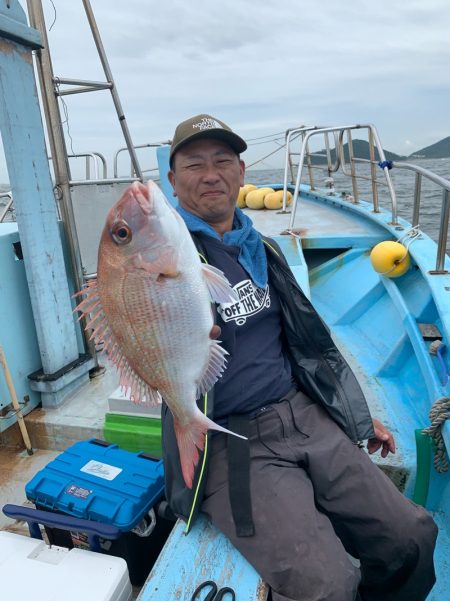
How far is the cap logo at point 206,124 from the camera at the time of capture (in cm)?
186

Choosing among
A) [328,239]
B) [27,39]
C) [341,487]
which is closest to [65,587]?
[341,487]

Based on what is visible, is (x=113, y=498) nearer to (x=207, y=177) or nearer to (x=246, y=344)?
(x=246, y=344)

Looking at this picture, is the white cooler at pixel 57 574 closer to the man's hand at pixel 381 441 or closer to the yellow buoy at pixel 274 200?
the man's hand at pixel 381 441

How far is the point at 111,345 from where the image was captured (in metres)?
1.43

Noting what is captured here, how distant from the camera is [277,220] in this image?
6.36 m

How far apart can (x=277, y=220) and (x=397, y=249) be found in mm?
2744

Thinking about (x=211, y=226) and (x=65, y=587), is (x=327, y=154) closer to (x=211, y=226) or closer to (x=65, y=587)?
(x=211, y=226)

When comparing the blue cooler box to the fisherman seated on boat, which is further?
the blue cooler box

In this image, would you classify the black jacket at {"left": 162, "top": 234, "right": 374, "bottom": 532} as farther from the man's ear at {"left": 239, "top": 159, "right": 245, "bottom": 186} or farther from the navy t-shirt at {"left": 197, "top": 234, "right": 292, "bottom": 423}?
the man's ear at {"left": 239, "top": 159, "right": 245, "bottom": 186}

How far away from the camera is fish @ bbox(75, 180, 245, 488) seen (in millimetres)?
1272

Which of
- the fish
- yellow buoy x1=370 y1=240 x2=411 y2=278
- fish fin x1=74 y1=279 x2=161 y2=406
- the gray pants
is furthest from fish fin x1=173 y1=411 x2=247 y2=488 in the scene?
yellow buoy x1=370 y1=240 x2=411 y2=278

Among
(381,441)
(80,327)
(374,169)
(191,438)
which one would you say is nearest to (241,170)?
(191,438)

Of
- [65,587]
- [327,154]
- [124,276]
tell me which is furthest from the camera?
[327,154]

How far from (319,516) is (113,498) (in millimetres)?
955
